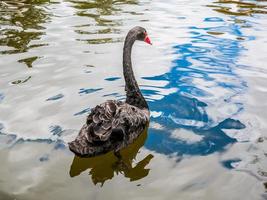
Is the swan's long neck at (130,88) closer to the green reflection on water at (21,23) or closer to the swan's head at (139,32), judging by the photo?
the swan's head at (139,32)

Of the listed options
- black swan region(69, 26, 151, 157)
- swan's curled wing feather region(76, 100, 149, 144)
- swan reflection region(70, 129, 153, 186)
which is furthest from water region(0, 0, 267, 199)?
swan's curled wing feather region(76, 100, 149, 144)

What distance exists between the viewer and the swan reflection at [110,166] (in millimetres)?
3928

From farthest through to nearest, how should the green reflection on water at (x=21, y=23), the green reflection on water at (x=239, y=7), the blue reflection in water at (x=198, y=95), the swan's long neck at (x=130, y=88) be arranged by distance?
the green reflection on water at (x=239, y=7), the green reflection on water at (x=21, y=23), the swan's long neck at (x=130, y=88), the blue reflection in water at (x=198, y=95)

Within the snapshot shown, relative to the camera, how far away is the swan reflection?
3928 mm

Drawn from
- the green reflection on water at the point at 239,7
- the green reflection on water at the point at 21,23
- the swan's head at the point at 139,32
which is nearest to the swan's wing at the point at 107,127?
the swan's head at the point at 139,32

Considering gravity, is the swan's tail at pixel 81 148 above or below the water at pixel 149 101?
above

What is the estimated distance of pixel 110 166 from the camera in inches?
162

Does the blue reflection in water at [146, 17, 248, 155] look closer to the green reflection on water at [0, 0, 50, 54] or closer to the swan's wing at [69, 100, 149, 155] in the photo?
the swan's wing at [69, 100, 149, 155]

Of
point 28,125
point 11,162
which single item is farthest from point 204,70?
point 11,162

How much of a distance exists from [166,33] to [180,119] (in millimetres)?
4230

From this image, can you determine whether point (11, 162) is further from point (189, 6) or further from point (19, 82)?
point (189, 6)

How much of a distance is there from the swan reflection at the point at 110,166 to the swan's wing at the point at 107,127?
0.22 meters

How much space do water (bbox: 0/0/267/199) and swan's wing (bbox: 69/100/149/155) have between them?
0.28m

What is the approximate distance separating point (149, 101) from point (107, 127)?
1.67 m
